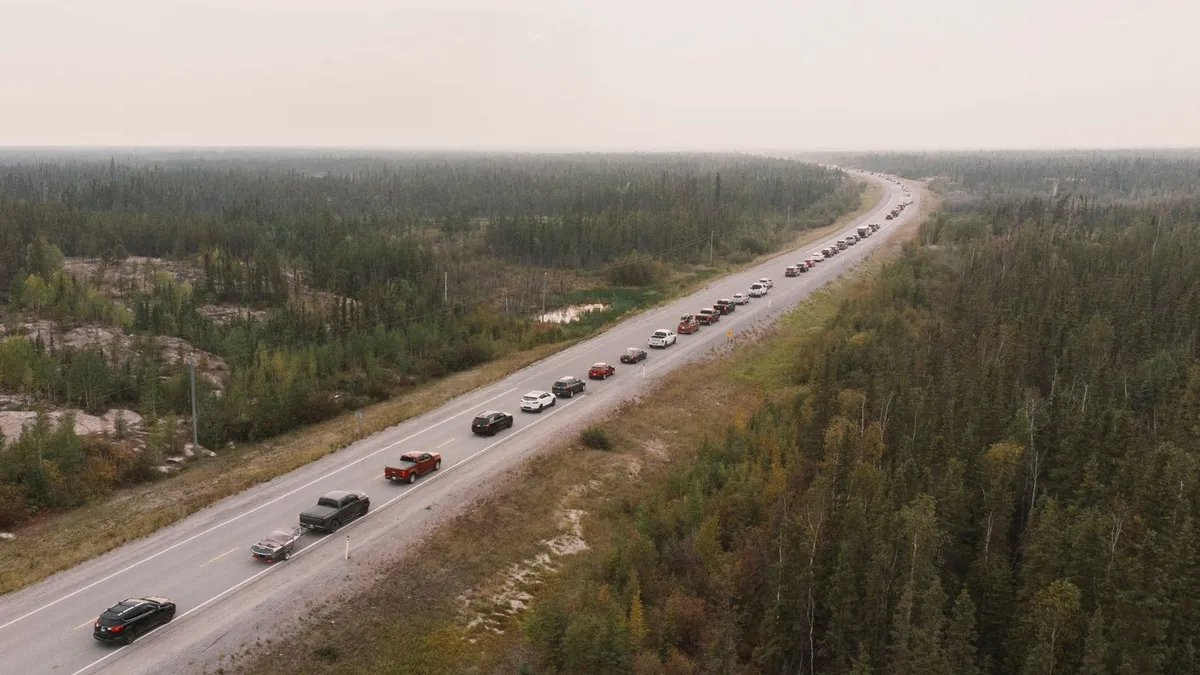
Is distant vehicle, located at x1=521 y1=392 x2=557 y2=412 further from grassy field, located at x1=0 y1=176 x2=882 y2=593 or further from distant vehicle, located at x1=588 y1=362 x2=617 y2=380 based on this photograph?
distant vehicle, located at x1=588 y1=362 x2=617 y2=380

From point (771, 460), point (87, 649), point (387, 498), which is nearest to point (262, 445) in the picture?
point (387, 498)

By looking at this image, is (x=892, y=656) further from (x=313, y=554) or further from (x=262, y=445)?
(x=262, y=445)

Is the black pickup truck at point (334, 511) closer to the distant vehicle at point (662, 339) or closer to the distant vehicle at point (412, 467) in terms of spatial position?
the distant vehicle at point (412, 467)

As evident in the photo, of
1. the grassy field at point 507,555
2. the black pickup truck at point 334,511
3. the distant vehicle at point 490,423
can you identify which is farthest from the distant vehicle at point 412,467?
the distant vehicle at point 490,423

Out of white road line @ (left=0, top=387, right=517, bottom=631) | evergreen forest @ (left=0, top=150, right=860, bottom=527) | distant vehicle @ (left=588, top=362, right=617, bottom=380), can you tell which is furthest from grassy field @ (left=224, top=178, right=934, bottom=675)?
evergreen forest @ (left=0, top=150, right=860, bottom=527)

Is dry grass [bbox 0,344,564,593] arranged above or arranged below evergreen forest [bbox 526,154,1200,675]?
below

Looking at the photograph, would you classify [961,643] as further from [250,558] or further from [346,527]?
[250,558]

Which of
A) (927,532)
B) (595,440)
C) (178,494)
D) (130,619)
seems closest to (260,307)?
(178,494)

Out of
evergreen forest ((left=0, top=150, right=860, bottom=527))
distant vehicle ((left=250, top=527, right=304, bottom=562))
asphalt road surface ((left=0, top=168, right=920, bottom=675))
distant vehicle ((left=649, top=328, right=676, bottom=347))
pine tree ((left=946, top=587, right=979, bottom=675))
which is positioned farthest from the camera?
distant vehicle ((left=649, top=328, right=676, bottom=347))
